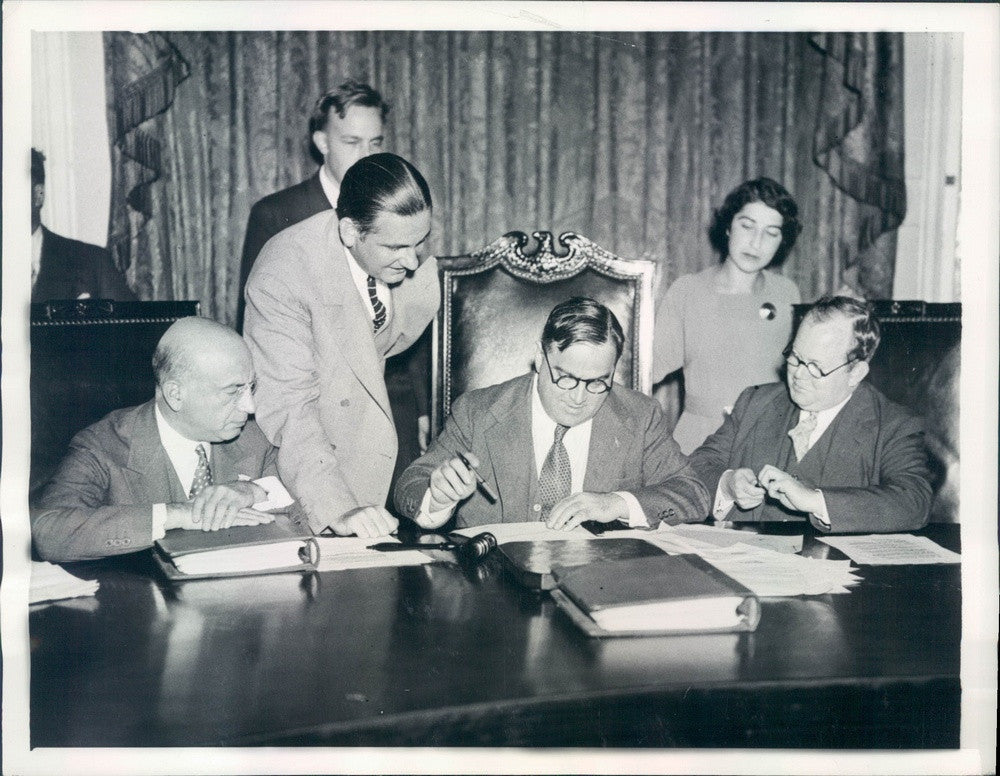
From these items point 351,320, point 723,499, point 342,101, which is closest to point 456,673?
point 723,499

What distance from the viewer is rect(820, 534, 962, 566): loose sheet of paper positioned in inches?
75.2

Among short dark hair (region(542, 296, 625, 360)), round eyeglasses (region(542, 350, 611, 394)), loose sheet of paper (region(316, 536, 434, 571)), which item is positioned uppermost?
short dark hair (region(542, 296, 625, 360))

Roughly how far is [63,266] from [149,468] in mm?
909

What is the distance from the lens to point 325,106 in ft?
10.1

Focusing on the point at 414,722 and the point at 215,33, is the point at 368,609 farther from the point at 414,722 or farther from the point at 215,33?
the point at 215,33

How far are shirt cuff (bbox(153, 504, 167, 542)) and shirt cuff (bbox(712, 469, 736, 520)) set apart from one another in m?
1.40

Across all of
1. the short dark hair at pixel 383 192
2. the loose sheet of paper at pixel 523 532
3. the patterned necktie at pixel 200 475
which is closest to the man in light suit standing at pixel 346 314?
the short dark hair at pixel 383 192

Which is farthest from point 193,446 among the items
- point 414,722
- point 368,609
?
point 414,722

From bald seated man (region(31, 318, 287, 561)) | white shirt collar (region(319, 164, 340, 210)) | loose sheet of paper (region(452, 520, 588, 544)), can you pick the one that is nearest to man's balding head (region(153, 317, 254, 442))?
bald seated man (region(31, 318, 287, 561))

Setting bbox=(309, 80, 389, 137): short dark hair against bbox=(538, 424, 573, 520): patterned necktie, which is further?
bbox=(309, 80, 389, 137): short dark hair

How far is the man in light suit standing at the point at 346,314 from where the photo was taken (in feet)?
8.04

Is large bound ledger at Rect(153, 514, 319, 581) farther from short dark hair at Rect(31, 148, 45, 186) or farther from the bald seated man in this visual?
short dark hair at Rect(31, 148, 45, 186)

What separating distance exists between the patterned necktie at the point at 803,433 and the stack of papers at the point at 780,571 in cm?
54

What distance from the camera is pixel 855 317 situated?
2410 millimetres
